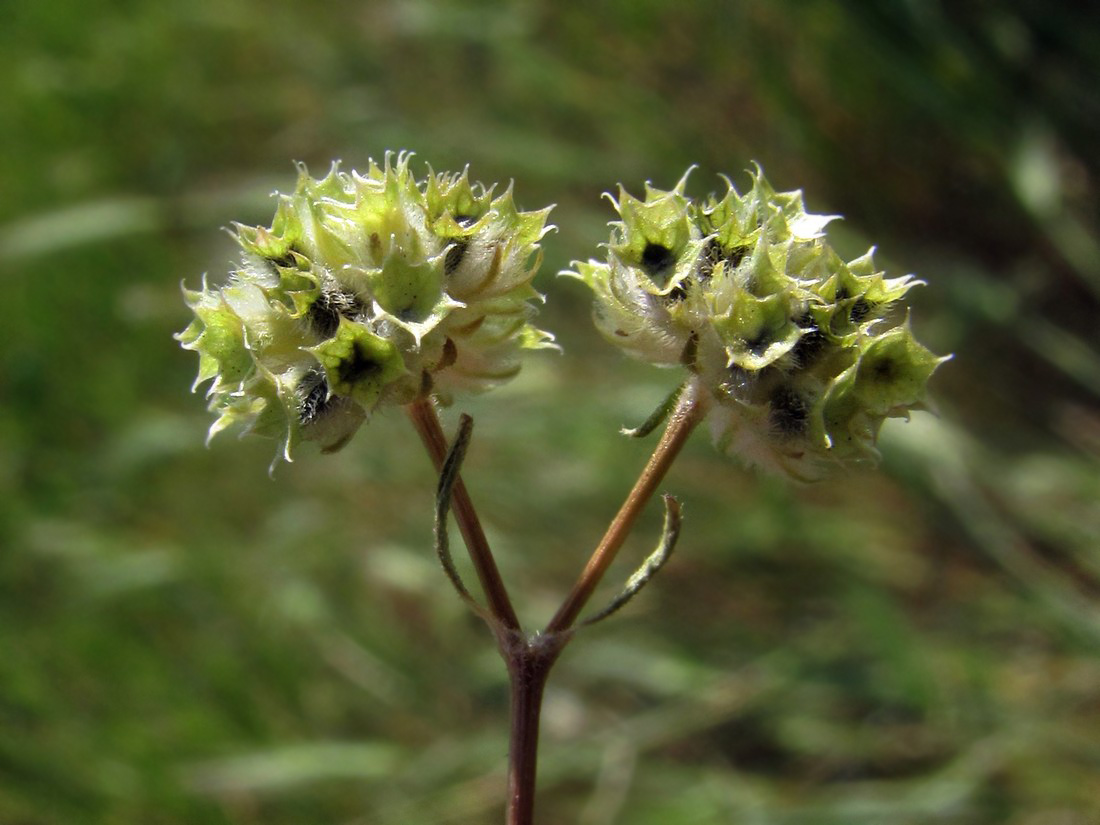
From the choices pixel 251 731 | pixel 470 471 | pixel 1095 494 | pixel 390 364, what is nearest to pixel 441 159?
pixel 470 471

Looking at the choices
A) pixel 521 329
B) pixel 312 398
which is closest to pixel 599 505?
pixel 521 329

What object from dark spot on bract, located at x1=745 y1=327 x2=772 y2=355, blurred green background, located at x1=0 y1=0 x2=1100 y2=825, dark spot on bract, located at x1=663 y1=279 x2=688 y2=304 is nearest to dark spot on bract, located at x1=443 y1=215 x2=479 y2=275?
dark spot on bract, located at x1=663 y1=279 x2=688 y2=304

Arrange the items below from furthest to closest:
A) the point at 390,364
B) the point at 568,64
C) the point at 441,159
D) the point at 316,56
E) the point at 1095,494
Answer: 1. the point at 316,56
2. the point at 568,64
3. the point at 441,159
4. the point at 1095,494
5. the point at 390,364

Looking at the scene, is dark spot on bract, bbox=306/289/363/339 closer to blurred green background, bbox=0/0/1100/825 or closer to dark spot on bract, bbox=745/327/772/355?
dark spot on bract, bbox=745/327/772/355

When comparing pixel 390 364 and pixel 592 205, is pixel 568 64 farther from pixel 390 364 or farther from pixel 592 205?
pixel 390 364

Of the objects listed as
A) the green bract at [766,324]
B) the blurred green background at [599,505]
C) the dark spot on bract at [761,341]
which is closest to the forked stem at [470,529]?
the green bract at [766,324]
